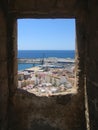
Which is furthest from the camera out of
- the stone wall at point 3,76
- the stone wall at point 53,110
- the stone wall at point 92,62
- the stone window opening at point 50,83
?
the stone window opening at point 50,83

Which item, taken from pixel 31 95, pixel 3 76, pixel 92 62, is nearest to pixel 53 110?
pixel 31 95

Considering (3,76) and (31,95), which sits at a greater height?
(3,76)

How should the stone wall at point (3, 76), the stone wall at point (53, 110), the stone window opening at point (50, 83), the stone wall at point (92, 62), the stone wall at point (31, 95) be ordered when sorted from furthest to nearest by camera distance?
the stone window opening at point (50, 83), the stone wall at point (53, 110), the stone wall at point (31, 95), the stone wall at point (3, 76), the stone wall at point (92, 62)

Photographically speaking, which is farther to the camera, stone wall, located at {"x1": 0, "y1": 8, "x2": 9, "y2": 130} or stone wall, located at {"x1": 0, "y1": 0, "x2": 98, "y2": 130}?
stone wall, located at {"x1": 0, "y1": 0, "x2": 98, "y2": 130}

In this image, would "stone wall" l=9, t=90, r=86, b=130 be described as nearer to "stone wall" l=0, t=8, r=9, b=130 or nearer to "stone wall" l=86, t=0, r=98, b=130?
"stone wall" l=0, t=8, r=9, b=130

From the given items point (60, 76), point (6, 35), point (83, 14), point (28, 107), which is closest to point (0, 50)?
point (6, 35)

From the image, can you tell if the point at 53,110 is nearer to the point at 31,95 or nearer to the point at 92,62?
the point at 31,95

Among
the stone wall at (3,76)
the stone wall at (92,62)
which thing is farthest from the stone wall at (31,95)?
the stone wall at (92,62)

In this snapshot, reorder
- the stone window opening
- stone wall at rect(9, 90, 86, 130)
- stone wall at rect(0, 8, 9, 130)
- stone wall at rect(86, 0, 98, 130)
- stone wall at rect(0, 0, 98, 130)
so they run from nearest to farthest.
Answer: stone wall at rect(86, 0, 98, 130)
stone wall at rect(0, 8, 9, 130)
stone wall at rect(0, 0, 98, 130)
stone wall at rect(9, 90, 86, 130)
the stone window opening

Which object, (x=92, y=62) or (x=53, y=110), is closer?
(x=92, y=62)

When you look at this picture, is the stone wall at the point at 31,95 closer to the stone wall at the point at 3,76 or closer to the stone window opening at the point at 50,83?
the stone wall at the point at 3,76

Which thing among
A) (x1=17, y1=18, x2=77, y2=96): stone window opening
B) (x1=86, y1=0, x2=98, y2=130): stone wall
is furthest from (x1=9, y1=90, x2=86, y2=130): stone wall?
(x1=86, y1=0, x2=98, y2=130): stone wall
